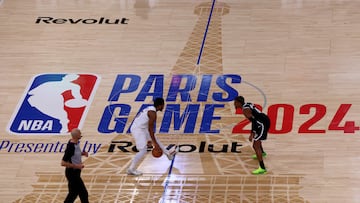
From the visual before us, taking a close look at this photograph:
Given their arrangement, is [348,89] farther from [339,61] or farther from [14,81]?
[14,81]

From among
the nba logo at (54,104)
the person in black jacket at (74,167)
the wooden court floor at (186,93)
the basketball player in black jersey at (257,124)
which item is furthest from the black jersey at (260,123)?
the nba logo at (54,104)

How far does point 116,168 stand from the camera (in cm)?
1470

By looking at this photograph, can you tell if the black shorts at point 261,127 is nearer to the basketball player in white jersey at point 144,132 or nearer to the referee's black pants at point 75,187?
the basketball player in white jersey at point 144,132

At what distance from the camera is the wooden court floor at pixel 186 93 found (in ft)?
46.6

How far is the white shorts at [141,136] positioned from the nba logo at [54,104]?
217 centimetres

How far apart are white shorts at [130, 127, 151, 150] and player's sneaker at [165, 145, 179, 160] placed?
473mm

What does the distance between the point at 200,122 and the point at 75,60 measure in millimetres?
3451

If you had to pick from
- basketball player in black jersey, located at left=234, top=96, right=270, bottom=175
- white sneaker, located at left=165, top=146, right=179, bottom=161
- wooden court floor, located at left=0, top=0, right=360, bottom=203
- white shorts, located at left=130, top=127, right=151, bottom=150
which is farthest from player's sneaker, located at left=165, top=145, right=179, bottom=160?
basketball player in black jersey, located at left=234, top=96, right=270, bottom=175

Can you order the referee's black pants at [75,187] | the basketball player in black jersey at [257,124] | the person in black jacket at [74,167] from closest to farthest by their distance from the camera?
the person in black jacket at [74,167], the referee's black pants at [75,187], the basketball player in black jersey at [257,124]

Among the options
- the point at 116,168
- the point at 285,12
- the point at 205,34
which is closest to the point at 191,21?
the point at 205,34

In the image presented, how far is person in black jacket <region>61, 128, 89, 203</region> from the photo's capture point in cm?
1270

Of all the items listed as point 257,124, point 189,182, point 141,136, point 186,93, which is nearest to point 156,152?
point 141,136

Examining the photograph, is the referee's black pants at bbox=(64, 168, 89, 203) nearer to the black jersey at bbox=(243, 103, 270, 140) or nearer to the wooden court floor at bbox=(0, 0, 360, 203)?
the wooden court floor at bbox=(0, 0, 360, 203)

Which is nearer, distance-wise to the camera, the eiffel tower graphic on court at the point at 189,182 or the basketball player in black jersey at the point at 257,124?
the eiffel tower graphic on court at the point at 189,182
